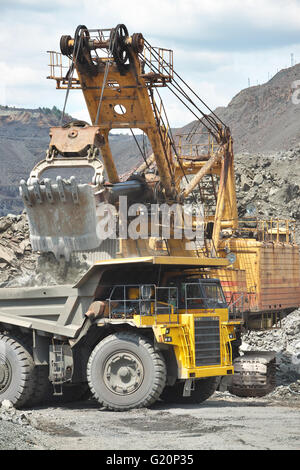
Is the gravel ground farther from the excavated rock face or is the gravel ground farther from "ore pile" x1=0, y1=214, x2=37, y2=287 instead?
"ore pile" x1=0, y1=214, x2=37, y2=287

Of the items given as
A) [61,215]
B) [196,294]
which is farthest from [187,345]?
[61,215]

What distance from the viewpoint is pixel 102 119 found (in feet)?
63.9

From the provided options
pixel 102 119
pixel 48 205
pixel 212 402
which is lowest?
pixel 212 402

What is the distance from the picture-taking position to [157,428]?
36.4ft

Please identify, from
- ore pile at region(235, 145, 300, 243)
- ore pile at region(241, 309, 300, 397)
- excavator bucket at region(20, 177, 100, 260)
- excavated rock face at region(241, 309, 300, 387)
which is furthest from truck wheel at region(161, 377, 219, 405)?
ore pile at region(235, 145, 300, 243)

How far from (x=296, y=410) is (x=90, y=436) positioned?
469cm

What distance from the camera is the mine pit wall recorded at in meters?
21.8

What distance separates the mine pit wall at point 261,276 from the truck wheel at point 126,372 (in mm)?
8169

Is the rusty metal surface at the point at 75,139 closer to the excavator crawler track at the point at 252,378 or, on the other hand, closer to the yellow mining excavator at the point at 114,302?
the yellow mining excavator at the point at 114,302

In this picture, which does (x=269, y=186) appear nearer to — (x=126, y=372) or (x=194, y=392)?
(x=194, y=392)

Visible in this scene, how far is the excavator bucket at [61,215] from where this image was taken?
1434cm

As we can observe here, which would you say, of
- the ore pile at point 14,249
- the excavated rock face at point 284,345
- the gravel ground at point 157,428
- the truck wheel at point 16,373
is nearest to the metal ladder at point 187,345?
the gravel ground at point 157,428

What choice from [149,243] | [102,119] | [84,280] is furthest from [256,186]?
[84,280]

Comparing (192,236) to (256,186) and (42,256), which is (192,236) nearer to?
(42,256)
